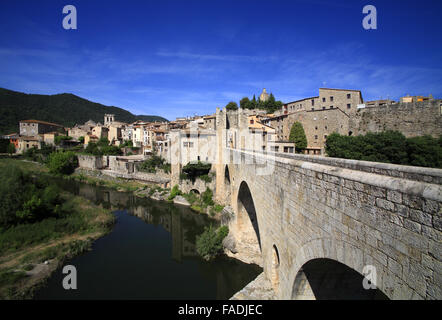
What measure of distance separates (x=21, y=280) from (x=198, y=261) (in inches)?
355

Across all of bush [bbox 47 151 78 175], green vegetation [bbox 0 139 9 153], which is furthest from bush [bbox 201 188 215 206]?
green vegetation [bbox 0 139 9 153]

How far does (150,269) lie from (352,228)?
12.8 meters

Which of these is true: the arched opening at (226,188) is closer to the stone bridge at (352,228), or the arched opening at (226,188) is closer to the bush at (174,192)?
the bush at (174,192)

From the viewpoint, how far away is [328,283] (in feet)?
16.3

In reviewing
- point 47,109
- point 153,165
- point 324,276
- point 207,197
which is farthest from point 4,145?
point 324,276

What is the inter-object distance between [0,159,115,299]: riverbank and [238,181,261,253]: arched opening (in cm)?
1059

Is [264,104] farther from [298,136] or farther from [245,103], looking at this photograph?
[298,136]

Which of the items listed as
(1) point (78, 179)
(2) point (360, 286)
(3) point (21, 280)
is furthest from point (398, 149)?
(1) point (78, 179)

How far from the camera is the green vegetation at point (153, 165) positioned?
29.0 m

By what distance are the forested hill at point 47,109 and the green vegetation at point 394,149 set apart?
3428 inches

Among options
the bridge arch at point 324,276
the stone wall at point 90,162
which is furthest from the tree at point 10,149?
the bridge arch at point 324,276

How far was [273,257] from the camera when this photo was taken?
652cm

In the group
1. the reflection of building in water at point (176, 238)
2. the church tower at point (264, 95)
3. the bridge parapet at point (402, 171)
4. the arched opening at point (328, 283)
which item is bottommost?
the reflection of building in water at point (176, 238)

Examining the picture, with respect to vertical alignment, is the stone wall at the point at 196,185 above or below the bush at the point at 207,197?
above
